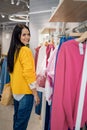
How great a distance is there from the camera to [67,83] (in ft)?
4.35

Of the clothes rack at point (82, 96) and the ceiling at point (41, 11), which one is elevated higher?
the ceiling at point (41, 11)

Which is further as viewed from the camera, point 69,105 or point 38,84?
point 38,84

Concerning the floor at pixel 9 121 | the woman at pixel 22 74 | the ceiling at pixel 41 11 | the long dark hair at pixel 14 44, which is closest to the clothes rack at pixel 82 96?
the woman at pixel 22 74

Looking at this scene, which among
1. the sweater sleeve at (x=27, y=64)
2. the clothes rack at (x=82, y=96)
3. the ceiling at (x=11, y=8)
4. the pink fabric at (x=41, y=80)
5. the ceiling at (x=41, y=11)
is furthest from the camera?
the ceiling at (x=11, y=8)

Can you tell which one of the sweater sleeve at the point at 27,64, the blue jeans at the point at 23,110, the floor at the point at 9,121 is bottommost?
the floor at the point at 9,121

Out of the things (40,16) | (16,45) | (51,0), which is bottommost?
(16,45)

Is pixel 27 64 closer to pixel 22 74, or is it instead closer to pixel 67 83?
pixel 22 74

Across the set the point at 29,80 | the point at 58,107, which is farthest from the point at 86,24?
the point at 29,80

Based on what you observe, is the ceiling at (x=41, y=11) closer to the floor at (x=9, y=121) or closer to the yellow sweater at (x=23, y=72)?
the floor at (x=9, y=121)

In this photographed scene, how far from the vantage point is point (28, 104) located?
2.24 metres

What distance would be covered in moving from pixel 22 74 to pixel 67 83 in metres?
0.97

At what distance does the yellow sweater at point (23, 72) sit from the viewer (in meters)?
2.13

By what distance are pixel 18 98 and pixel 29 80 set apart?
27 centimetres

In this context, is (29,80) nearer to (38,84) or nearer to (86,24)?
(38,84)
